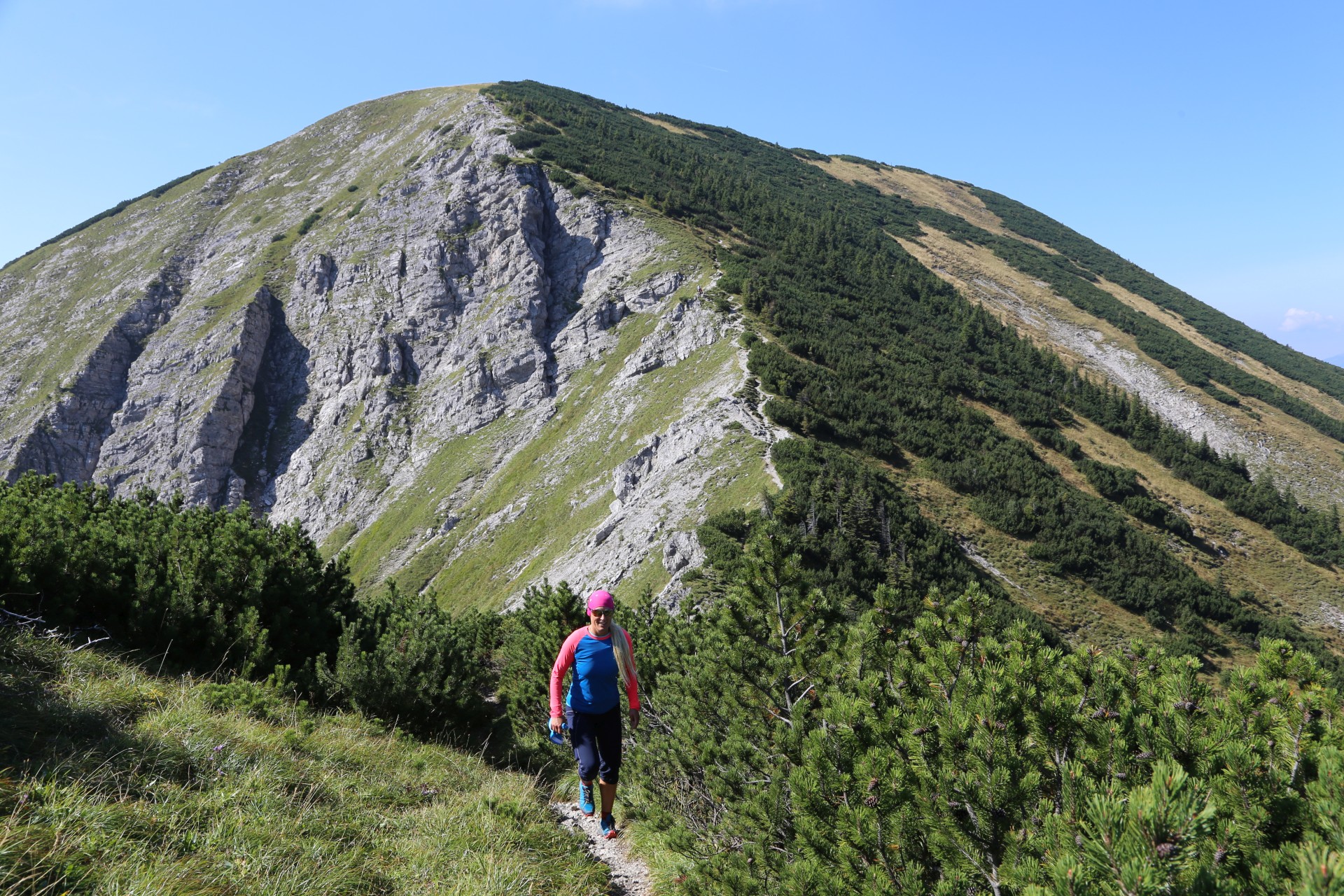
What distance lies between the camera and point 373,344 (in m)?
70.6

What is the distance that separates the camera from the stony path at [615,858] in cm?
640

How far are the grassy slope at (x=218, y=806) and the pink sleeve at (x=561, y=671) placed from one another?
1182 mm

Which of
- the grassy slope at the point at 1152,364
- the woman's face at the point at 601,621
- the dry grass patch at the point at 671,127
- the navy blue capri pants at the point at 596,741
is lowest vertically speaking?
the navy blue capri pants at the point at 596,741

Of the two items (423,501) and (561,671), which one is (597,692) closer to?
(561,671)

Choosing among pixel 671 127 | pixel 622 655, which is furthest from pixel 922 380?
pixel 671 127

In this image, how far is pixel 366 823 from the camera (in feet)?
17.5

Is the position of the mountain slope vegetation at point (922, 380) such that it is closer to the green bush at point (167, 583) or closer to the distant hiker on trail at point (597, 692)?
the green bush at point (167, 583)

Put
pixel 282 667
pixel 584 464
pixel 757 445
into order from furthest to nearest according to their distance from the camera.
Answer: pixel 584 464 → pixel 757 445 → pixel 282 667

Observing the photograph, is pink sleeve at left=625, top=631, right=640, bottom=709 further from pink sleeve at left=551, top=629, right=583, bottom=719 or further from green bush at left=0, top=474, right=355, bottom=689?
green bush at left=0, top=474, right=355, bottom=689

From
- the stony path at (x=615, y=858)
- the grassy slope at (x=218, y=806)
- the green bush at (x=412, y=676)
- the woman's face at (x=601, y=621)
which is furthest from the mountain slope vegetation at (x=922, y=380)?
the grassy slope at (x=218, y=806)

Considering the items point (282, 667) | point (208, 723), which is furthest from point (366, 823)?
point (282, 667)

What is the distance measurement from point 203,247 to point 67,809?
378 ft

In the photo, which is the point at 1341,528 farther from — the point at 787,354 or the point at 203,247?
the point at 203,247

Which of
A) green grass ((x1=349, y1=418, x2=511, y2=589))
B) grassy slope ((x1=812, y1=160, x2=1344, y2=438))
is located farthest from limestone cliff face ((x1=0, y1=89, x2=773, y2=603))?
grassy slope ((x1=812, y1=160, x2=1344, y2=438))
